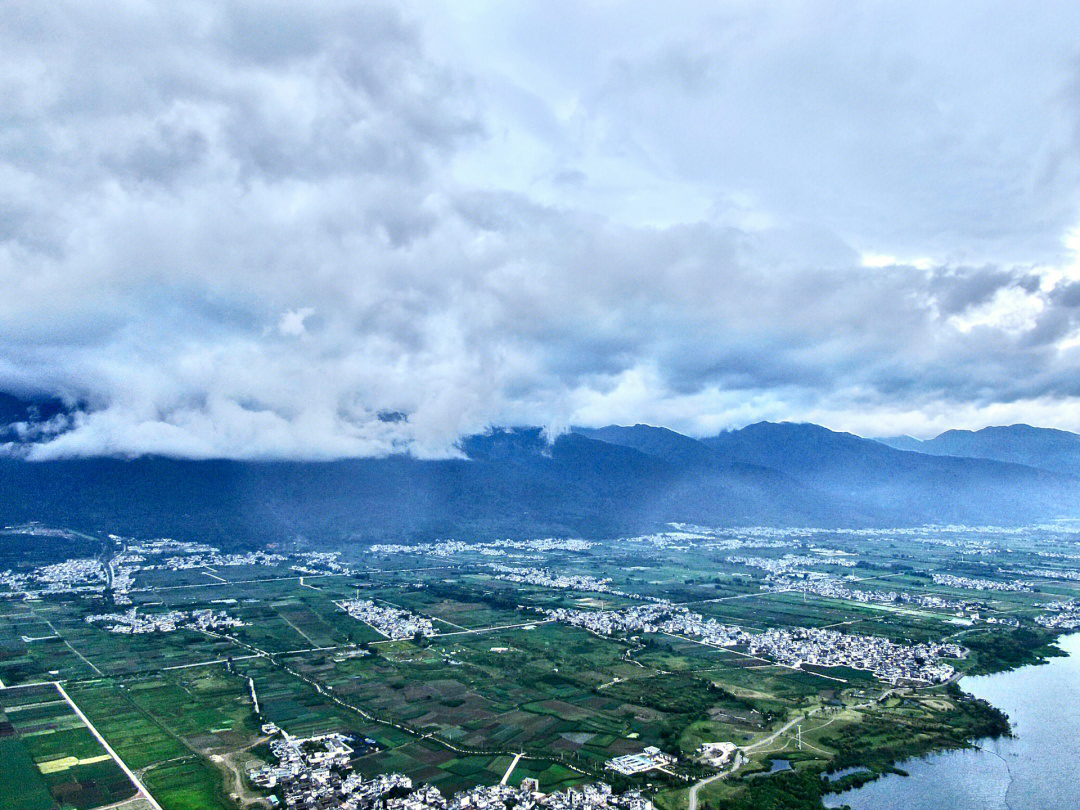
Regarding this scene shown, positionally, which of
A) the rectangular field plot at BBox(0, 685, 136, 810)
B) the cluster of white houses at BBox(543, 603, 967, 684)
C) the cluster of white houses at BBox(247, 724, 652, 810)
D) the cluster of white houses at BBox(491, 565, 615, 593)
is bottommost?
the rectangular field plot at BBox(0, 685, 136, 810)

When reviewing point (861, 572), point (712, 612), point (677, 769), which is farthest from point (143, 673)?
point (861, 572)

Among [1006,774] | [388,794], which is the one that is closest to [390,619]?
[388,794]

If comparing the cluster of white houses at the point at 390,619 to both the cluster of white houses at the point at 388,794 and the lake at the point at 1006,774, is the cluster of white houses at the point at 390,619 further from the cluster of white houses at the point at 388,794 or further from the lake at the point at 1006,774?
the lake at the point at 1006,774

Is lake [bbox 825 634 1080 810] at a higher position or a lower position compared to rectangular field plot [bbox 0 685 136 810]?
higher

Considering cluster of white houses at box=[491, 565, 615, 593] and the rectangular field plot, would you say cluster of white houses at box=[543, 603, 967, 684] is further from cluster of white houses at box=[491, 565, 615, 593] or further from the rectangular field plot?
the rectangular field plot

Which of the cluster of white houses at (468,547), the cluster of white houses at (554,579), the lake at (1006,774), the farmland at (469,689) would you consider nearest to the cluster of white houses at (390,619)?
the farmland at (469,689)

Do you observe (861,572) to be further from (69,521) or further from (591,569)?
(69,521)

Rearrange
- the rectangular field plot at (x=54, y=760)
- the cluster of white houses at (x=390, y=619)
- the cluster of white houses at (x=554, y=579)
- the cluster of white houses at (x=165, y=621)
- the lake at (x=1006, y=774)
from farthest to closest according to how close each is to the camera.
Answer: the cluster of white houses at (x=554, y=579), the cluster of white houses at (x=165, y=621), the cluster of white houses at (x=390, y=619), the lake at (x=1006, y=774), the rectangular field plot at (x=54, y=760)

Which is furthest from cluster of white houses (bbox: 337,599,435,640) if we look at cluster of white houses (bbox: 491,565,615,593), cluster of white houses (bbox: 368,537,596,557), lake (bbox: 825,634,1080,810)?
cluster of white houses (bbox: 368,537,596,557)
